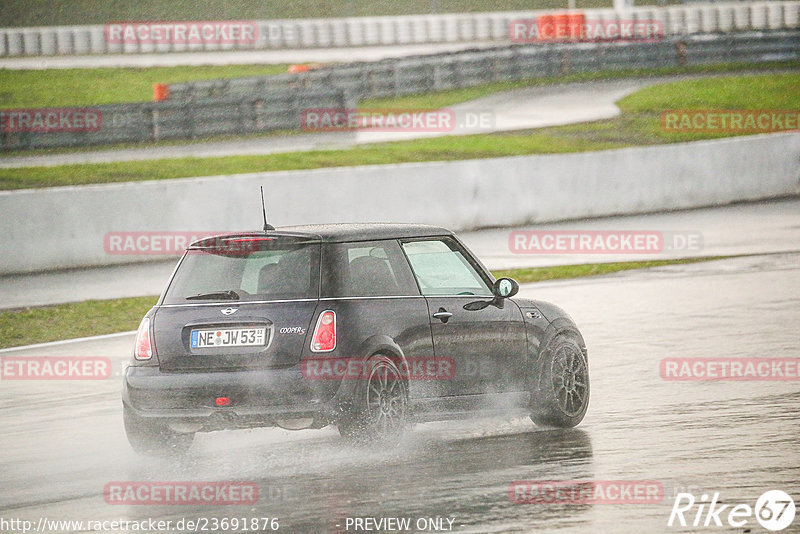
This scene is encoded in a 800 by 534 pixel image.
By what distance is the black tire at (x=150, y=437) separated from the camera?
27.8 ft

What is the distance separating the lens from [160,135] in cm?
3594

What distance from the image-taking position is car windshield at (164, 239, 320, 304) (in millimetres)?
8500

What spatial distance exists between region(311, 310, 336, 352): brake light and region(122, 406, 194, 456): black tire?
3.13 feet

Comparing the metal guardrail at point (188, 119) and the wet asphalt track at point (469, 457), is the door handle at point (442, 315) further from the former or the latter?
the metal guardrail at point (188, 119)

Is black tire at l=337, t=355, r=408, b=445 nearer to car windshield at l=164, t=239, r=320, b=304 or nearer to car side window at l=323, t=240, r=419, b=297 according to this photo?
car side window at l=323, t=240, r=419, b=297

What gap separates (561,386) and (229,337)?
2.35m

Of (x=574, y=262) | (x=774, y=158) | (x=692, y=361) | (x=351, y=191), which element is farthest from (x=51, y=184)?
(x=692, y=361)

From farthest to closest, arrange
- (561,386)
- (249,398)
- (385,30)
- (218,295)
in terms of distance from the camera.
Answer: (385,30), (561,386), (218,295), (249,398)

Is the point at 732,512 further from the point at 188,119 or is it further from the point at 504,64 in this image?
the point at 504,64

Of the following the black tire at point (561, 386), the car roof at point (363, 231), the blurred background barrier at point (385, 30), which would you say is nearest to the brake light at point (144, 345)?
the car roof at point (363, 231)

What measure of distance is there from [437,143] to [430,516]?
2632 cm

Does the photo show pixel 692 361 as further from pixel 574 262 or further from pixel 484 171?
pixel 484 171

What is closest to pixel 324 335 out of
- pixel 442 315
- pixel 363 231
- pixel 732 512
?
pixel 363 231

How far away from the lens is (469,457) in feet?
27.9
